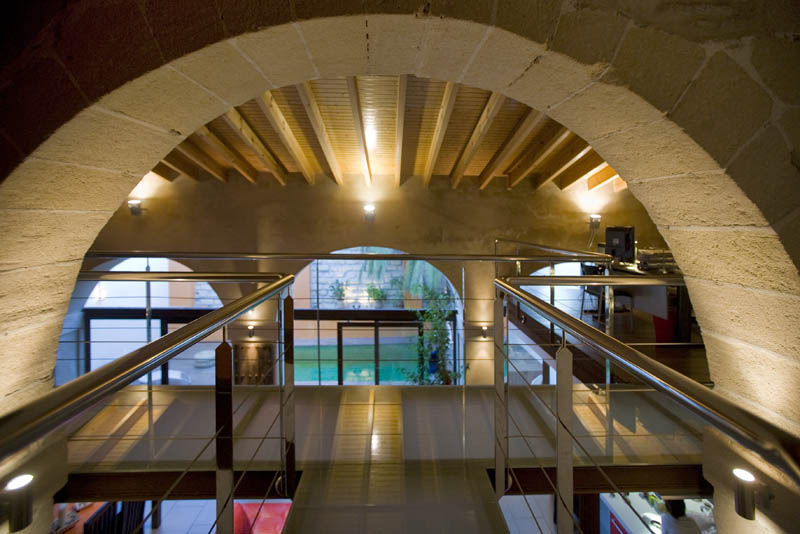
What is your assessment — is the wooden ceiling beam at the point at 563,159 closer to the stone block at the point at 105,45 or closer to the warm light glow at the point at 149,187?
the stone block at the point at 105,45

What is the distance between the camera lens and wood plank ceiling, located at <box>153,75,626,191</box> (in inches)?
137

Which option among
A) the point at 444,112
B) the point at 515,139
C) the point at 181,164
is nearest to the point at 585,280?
the point at 444,112

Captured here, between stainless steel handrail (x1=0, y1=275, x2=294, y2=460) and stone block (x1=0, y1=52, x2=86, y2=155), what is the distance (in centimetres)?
A: 73

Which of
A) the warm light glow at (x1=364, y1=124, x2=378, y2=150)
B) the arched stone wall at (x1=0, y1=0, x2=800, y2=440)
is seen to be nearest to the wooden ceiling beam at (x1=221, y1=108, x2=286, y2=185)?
the warm light glow at (x1=364, y1=124, x2=378, y2=150)

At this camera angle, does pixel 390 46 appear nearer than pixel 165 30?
No

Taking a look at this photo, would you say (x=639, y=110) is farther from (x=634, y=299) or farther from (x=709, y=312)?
(x=634, y=299)

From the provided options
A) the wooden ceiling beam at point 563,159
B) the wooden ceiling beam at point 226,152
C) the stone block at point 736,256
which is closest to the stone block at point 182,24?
the stone block at point 736,256

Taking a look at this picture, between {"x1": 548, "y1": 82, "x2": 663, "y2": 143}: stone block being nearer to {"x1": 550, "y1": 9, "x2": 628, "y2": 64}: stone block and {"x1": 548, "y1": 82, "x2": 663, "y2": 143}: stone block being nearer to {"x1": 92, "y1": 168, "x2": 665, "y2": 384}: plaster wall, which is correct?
{"x1": 550, "y1": 9, "x2": 628, "y2": 64}: stone block

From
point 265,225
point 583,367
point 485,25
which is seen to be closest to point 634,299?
point 583,367

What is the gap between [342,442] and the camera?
2.12 metres

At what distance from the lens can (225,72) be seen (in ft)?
4.29

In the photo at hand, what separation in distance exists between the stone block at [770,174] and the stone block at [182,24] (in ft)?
4.97

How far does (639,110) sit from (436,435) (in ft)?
5.56

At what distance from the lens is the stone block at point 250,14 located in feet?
3.83
